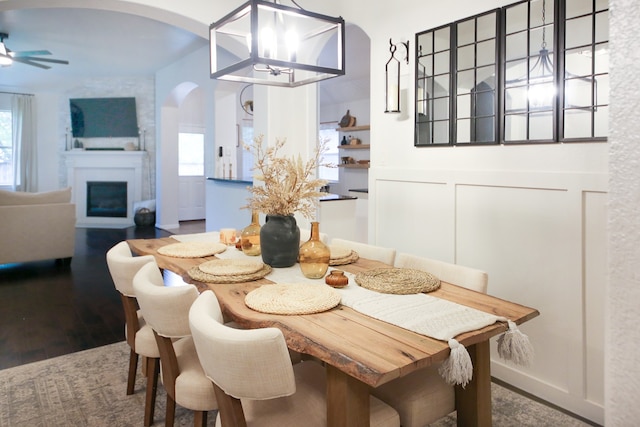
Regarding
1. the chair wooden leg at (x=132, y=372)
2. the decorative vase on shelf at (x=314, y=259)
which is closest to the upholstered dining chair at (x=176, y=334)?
the decorative vase on shelf at (x=314, y=259)

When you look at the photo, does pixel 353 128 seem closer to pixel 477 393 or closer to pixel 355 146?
pixel 355 146

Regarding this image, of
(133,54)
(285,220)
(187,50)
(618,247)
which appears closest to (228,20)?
(285,220)

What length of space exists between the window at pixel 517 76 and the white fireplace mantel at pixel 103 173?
7.71 meters

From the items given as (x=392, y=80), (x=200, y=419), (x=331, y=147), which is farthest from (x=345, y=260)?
(x=331, y=147)

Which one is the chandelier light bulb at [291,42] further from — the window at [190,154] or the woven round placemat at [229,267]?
the window at [190,154]

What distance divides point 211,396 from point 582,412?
1861mm

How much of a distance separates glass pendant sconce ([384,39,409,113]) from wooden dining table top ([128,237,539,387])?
1607 millimetres

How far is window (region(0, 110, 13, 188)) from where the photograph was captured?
30.1 ft

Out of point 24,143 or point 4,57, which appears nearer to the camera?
point 4,57

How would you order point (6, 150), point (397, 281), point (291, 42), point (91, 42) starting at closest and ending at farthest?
point (397, 281) < point (291, 42) < point (91, 42) < point (6, 150)

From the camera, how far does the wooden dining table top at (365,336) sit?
1214 mm

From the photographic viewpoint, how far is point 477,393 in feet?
5.37

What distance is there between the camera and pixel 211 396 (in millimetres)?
1691

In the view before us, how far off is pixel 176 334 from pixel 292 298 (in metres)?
0.44
